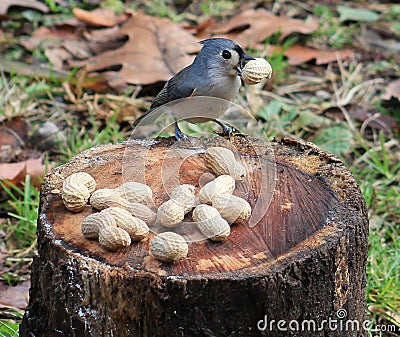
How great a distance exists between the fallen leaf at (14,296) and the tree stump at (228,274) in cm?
69

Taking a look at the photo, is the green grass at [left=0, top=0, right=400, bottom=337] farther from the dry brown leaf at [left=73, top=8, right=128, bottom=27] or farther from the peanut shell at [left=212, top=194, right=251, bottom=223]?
the peanut shell at [left=212, top=194, right=251, bottom=223]

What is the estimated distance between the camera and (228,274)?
68.6 inches

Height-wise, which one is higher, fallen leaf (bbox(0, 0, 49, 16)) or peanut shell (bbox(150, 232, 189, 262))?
peanut shell (bbox(150, 232, 189, 262))

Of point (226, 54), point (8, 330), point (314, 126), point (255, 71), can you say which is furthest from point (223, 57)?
point (314, 126)

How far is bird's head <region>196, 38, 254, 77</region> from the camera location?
237 centimetres

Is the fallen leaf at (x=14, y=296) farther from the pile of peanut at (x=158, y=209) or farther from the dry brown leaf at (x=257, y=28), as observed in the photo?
the dry brown leaf at (x=257, y=28)

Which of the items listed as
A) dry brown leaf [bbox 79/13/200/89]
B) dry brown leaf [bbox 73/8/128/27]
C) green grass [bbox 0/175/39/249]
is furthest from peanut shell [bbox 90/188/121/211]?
dry brown leaf [bbox 73/8/128/27]

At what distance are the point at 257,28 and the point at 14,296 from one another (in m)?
2.70

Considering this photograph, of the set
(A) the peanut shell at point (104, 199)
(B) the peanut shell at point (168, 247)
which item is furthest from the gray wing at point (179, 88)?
(B) the peanut shell at point (168, 247)

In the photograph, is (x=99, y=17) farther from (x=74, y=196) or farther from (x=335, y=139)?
(x=74, y=196)

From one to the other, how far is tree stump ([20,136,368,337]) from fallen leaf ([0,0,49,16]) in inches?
121

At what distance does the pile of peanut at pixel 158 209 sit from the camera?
182 centimetres

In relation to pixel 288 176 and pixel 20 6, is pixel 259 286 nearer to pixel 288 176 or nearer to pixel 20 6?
pixel 288 176

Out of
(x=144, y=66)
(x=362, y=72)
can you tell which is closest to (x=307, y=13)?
(x=362, y=72)
